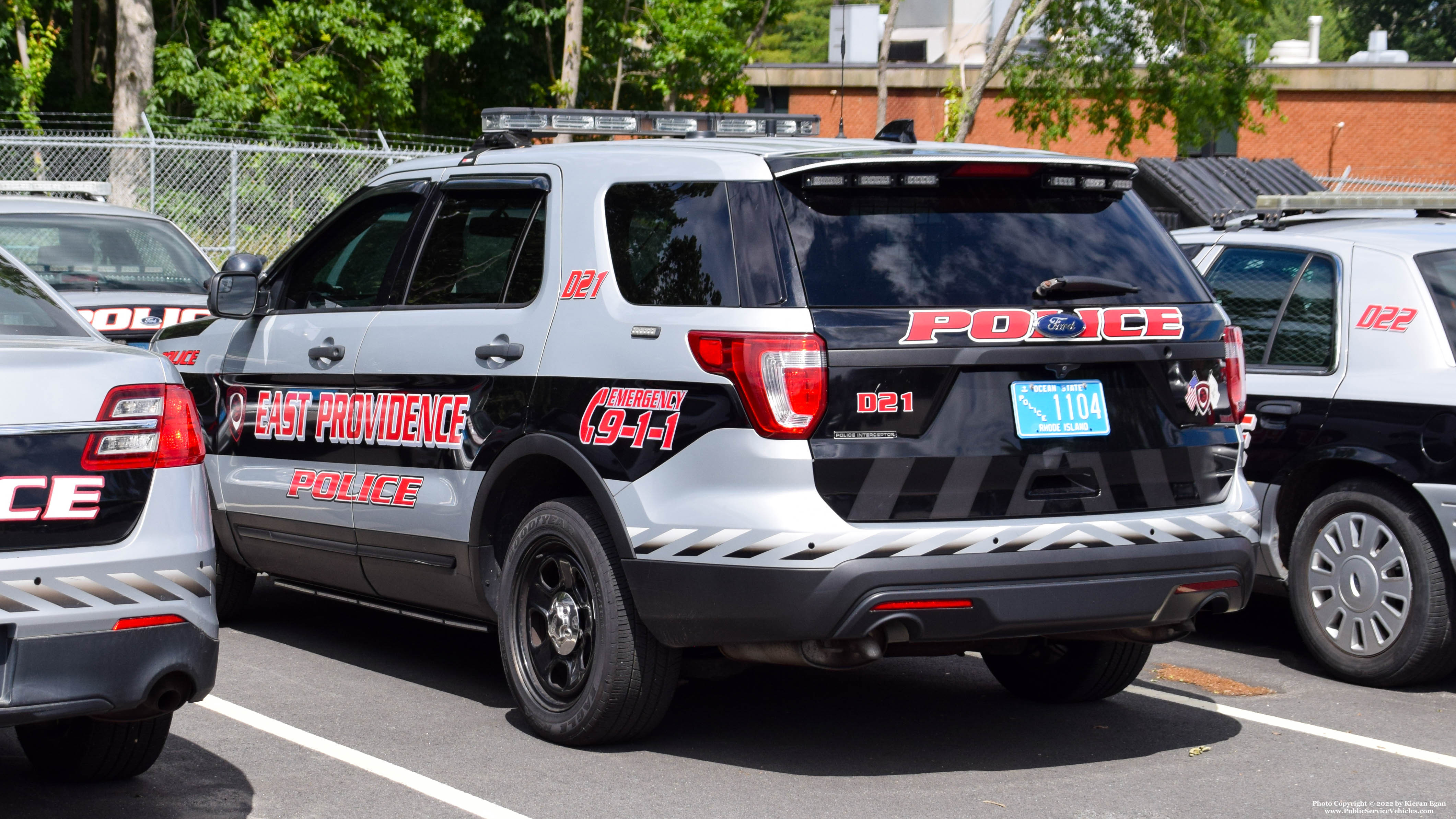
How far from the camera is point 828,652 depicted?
469 cm

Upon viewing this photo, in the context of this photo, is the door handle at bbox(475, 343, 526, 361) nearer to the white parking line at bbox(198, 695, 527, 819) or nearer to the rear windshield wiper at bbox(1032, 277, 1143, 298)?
the white parking line at bbox(198, 695, 527, 819)

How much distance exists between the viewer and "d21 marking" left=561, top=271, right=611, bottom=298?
523 centimetres

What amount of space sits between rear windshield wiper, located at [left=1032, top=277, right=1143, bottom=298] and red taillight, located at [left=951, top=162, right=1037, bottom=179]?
0.35m

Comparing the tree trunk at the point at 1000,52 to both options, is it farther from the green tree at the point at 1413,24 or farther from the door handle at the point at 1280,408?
the green tree at the point at 1413,24

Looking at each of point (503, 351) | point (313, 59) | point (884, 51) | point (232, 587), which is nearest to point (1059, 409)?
point (503, 351)

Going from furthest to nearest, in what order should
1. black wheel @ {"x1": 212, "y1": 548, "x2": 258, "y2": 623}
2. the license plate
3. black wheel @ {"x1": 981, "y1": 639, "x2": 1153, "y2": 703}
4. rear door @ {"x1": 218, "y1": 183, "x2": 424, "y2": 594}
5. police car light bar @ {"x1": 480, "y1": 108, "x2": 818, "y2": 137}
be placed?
black wheel @ {"x1": 212, "y1": 548, "x2": 258, "y2": 623} < police car light bar @ {"x1": 480, "y1": 108, "x2": 818, "y2": 137} < rear door @ {"x1": 218, "y1": 183, "x2": 424, "y2": 594} < black wheel @ {"x1": 981, "y1": 639, "x2": 1153, "y2": 703} < the license plate

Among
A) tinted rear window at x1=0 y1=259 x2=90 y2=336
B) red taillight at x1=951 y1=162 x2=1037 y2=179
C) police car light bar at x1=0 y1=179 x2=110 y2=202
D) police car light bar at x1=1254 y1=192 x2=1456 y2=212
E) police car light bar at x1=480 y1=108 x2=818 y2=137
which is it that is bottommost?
tinted rear window at x1=0 y1=259 x2=90 y2=336

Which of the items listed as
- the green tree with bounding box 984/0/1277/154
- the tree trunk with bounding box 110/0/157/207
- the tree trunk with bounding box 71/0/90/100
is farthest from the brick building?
the tree trunk with bounding box 110/0/157/207

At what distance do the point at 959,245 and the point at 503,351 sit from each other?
1557mm

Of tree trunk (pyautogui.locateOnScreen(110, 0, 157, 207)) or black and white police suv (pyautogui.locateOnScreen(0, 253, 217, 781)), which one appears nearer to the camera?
black and white police suv (pyautogui.locateOnScreen(0, 253, 217, 781))

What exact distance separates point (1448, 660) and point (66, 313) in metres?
5.05

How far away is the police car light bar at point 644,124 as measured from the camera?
20.8ft

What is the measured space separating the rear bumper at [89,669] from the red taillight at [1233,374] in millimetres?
3159

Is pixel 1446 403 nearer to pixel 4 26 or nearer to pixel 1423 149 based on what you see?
pixel 4 26
